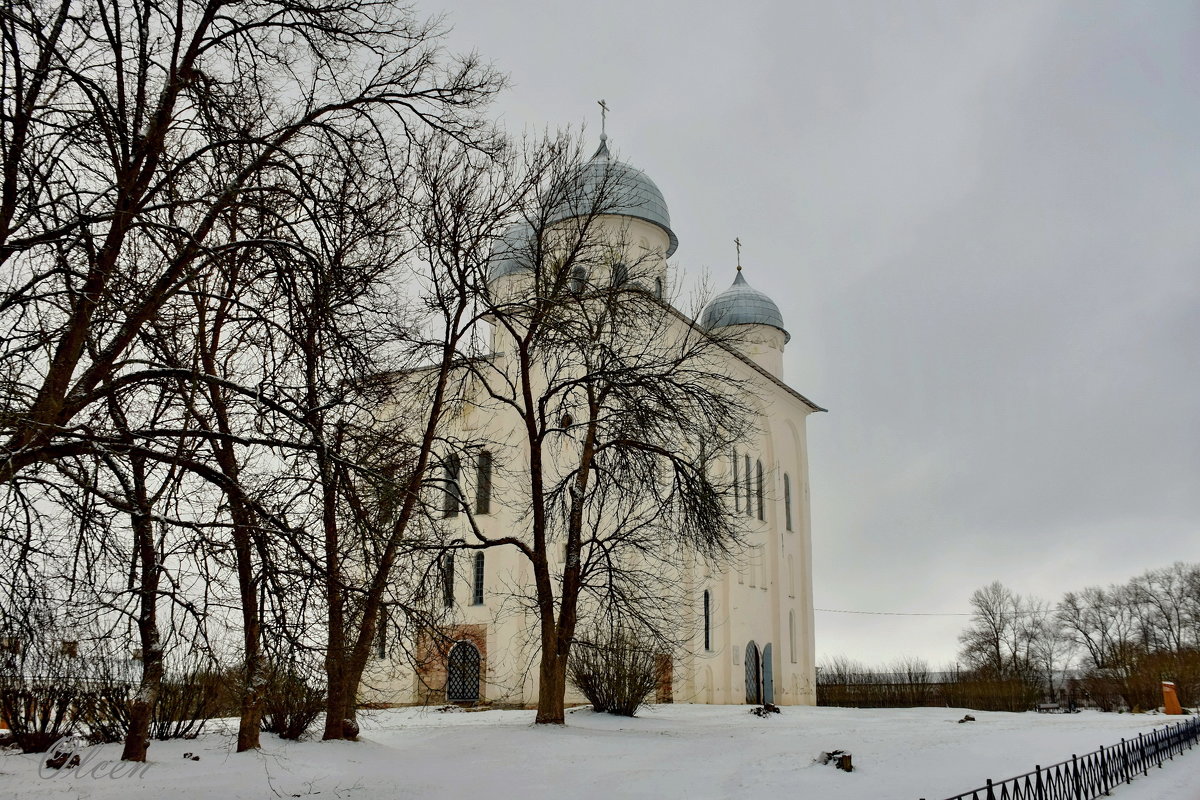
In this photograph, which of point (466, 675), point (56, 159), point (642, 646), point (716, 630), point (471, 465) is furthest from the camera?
point (716, 630)

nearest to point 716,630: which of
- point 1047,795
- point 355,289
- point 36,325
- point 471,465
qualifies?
point 471,465

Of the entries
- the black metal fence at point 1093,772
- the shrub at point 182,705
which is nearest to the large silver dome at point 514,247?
the shrub at point 182,705

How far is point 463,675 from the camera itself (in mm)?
25141

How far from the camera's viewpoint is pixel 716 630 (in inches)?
1075

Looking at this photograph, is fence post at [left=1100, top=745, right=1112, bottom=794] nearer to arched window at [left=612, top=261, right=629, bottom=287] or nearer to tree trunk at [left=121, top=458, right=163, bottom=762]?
arched window at [left=612, top=261, right=629, bottom=287]

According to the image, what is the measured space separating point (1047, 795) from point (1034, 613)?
52121 millimetres

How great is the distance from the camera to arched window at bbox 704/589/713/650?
87.9 ft

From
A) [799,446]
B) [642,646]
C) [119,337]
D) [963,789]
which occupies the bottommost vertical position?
[963,789]

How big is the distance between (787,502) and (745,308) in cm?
751

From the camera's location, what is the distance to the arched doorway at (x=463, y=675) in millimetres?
24719

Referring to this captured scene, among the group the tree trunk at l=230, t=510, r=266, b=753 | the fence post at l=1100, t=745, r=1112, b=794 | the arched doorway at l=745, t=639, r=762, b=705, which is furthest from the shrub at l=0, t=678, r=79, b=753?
the arched doorway at l=745, t=639, r=762, b=705

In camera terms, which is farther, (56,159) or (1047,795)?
(1047,795)

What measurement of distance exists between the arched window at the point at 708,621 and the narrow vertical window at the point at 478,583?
250 inches

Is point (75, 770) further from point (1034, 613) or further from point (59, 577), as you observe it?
point (1034, 613)
